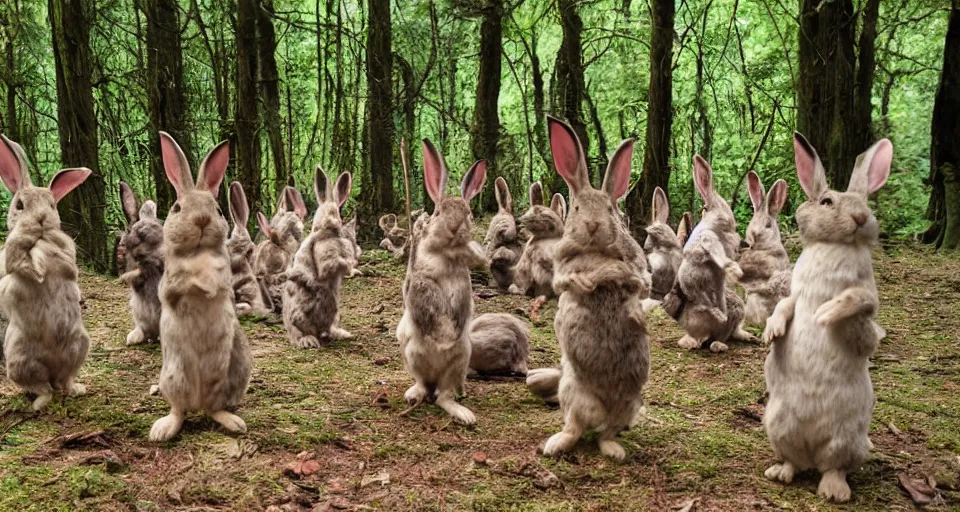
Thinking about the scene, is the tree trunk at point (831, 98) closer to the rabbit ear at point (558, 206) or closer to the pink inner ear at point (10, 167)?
the rabbit ear at point (558, 206)

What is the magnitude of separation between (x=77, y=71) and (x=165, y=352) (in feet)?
16.8

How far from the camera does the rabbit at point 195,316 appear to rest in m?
3.68

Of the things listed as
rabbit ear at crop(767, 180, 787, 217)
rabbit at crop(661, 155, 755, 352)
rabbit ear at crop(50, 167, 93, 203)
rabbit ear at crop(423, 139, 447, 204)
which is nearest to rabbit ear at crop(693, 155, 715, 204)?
rabbit at crop(661, 155, 755, 352)

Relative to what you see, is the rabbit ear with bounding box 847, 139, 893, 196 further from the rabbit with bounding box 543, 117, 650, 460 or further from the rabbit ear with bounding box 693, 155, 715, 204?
the rabbit ear with bounding box 693, 155, 715, 204

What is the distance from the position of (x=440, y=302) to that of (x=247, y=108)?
566cm

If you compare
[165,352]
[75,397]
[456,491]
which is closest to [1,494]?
[165,352]

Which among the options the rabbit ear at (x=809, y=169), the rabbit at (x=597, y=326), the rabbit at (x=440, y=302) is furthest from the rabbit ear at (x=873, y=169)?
the rabbit at (x=440, y=302)

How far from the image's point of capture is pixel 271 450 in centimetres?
364

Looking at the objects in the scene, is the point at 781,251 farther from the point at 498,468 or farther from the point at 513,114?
the point at 513,114

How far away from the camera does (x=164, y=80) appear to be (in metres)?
7.86

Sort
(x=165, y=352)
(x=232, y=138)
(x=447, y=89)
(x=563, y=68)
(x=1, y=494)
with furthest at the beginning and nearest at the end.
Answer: (x=447, y=89) → (x=563, y=68) → (x=232, y=138) → (x=165, y=352) → (x=1, y=494)

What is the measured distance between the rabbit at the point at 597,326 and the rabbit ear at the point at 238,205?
3734 mm

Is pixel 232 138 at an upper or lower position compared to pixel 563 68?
lower

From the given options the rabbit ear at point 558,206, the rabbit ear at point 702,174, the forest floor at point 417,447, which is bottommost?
the forest floor at point 417,447
